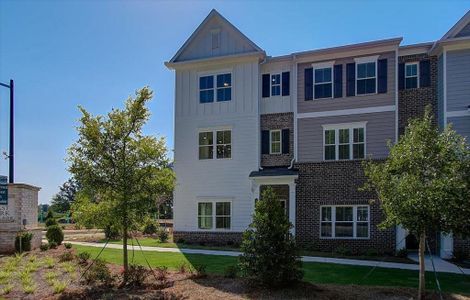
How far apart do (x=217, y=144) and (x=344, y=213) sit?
24.6 feet

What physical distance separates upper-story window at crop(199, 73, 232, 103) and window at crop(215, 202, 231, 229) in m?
5.64

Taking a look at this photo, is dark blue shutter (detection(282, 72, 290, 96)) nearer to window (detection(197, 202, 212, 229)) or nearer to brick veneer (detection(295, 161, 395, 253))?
brick veneer (detection(295, 161, 395, 253))

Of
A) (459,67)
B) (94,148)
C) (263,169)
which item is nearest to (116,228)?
(94,148)

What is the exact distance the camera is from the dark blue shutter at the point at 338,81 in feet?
71.9

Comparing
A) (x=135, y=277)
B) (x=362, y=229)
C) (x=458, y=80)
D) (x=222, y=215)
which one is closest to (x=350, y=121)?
(x=458, y=80)

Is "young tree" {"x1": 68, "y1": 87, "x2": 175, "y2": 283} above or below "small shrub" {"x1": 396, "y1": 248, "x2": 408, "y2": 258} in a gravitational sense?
above

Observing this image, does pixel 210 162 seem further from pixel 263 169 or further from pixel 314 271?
pixel 314 271

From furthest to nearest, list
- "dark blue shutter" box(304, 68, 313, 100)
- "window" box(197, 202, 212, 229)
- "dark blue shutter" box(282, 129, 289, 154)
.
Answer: "window" box(197, 202, 212, 229), "dark blue shutter" box(282, 129, 289, 154), "dark blue shutter" box(304, 68, 313, 100)

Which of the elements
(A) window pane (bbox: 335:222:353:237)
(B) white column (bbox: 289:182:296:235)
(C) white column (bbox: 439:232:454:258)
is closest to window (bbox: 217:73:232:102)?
(B) white column (bbox: 289:182:296:235)

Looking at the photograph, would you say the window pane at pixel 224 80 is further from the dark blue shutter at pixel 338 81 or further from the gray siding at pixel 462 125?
the gray siding at pixel 462 125

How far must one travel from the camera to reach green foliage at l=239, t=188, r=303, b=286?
10188 millimetres

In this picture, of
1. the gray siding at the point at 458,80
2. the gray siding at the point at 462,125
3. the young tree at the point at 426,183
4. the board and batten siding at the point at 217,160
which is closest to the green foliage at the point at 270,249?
the young tree at the point at 426,183

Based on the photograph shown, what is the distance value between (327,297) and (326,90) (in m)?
14.1

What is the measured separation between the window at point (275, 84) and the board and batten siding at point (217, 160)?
2.89 feet
